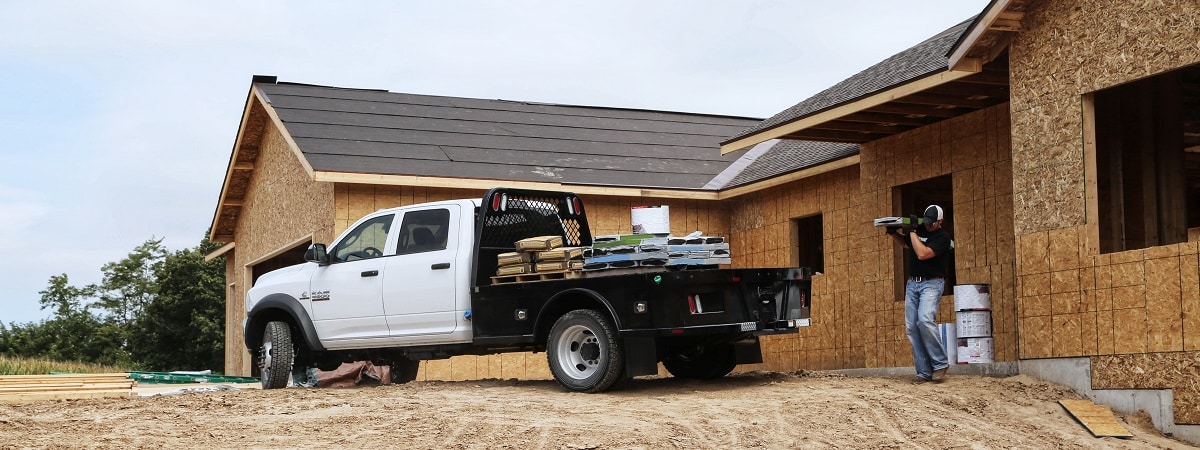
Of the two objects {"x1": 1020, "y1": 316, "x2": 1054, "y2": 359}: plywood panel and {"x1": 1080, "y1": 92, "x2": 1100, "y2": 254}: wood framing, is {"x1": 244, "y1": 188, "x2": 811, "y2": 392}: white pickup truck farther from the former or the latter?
{"x1": 1080, "y1": 92, "x2": 1100, "y2": 254}: wood framing

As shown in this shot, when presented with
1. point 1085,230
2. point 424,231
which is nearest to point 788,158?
point 424,231

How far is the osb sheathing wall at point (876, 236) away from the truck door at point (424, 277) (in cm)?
586

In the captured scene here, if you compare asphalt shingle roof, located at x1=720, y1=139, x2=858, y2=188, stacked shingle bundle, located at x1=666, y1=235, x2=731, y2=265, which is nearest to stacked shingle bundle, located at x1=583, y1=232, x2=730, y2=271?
stacked shingle bundle, located at x1=666, y1=235, x2=731, y2=265

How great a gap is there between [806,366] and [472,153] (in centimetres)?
618

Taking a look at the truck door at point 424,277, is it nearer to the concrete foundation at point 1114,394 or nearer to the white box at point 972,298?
the white box at point 972,298

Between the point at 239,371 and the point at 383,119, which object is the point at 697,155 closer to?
the point at 383,119

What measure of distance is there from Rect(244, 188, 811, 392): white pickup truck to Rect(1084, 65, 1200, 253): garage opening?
11.4 feet

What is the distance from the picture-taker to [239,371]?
2478cm

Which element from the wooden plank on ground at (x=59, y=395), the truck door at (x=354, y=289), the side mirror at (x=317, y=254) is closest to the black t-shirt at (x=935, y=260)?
the truck door at (x=354, y=289)

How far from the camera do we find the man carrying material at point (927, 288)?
12.2 m

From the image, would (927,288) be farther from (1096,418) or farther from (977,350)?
(1096,418)

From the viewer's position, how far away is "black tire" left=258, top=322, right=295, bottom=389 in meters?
13.7

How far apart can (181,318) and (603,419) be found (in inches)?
1381

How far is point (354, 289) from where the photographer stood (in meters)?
13.4
